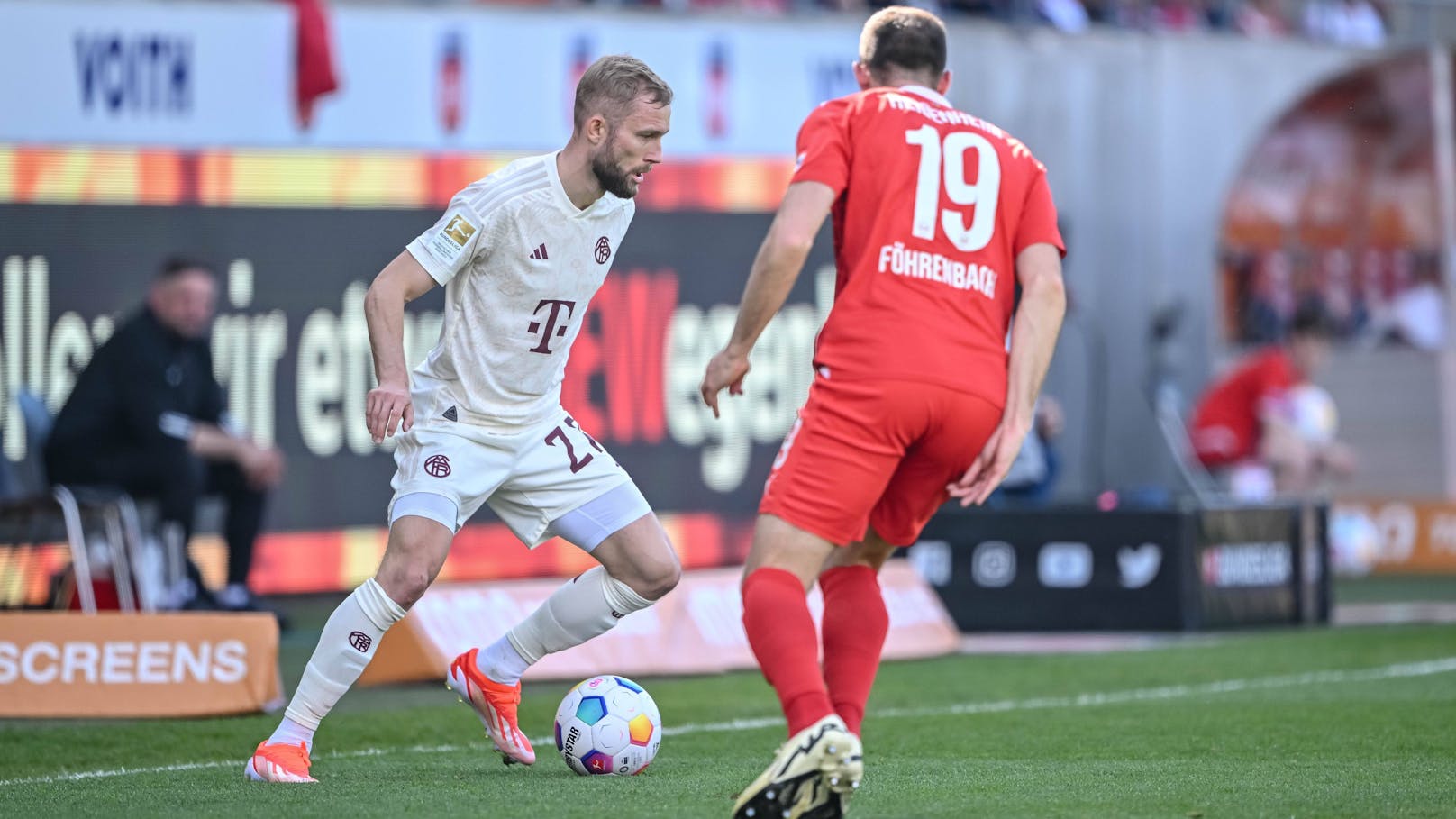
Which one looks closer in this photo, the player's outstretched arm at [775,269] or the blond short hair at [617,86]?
the player's outstretched arm at [775,269]

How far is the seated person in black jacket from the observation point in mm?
10234

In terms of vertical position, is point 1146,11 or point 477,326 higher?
point 1146,11

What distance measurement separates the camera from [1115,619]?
438 inches

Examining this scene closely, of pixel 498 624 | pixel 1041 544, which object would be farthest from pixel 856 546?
pixel 1041 544

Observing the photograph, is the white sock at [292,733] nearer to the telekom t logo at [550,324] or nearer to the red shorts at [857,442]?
the telekom t logo at [550,324]

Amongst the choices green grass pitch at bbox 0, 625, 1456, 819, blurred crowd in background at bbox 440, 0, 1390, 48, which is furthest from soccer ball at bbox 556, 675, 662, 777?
blurred crowd in background at bbox 440, 0, 1390, 48

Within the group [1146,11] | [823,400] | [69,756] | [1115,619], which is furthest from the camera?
[1146,11]

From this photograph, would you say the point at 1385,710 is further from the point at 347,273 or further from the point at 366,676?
the point at 347,273

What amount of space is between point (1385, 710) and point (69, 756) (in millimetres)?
4520

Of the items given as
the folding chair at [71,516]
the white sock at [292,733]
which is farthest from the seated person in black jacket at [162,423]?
the white sock at [292,733]

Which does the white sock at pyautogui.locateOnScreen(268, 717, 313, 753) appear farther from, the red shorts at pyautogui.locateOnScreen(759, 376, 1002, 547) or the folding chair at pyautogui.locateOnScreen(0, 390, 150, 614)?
the folding chair at pyautogui.locateOnScreen(0, 390, 150, 614)

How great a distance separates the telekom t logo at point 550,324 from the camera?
5941 millimetres

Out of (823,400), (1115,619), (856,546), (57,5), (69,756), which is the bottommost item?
(1115,619)

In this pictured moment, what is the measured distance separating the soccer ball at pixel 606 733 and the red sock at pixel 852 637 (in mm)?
914
